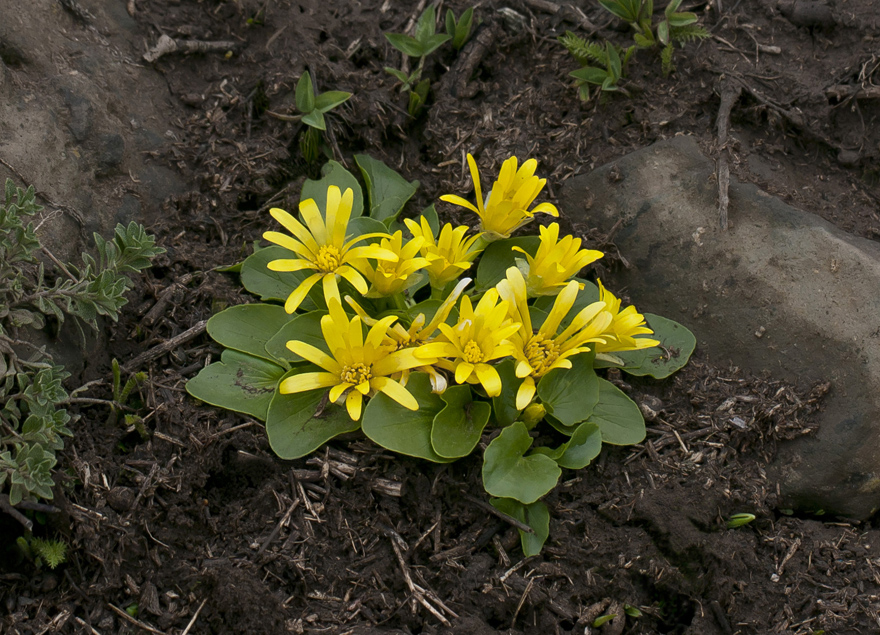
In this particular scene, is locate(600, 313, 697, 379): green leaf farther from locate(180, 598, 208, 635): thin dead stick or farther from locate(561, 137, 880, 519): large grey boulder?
locate(180, 598, 208, 635): thin dead stick

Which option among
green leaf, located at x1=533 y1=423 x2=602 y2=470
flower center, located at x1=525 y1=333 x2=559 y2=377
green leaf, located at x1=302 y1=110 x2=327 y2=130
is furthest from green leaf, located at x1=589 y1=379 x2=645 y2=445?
green leaf, located at x1=302 y1=110 x2=327 y2=130

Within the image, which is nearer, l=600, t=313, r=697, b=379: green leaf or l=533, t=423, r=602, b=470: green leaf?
l=533, t=423, r=602, b=470: green leaf

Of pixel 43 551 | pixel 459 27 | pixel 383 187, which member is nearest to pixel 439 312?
pixel 383 187

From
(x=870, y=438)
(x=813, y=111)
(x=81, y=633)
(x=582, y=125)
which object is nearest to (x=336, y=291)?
(x=81, y=633)

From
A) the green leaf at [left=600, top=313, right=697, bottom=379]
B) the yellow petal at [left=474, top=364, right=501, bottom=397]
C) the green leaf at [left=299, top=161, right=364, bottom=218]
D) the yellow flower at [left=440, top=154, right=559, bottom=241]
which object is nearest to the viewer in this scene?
the yellow petal at [left=474, top=364, right=501, bottom=397]

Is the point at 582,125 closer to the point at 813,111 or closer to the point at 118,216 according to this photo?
the point at 813,111

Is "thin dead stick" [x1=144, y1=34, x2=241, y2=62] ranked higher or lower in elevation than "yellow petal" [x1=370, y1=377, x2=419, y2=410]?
higher
